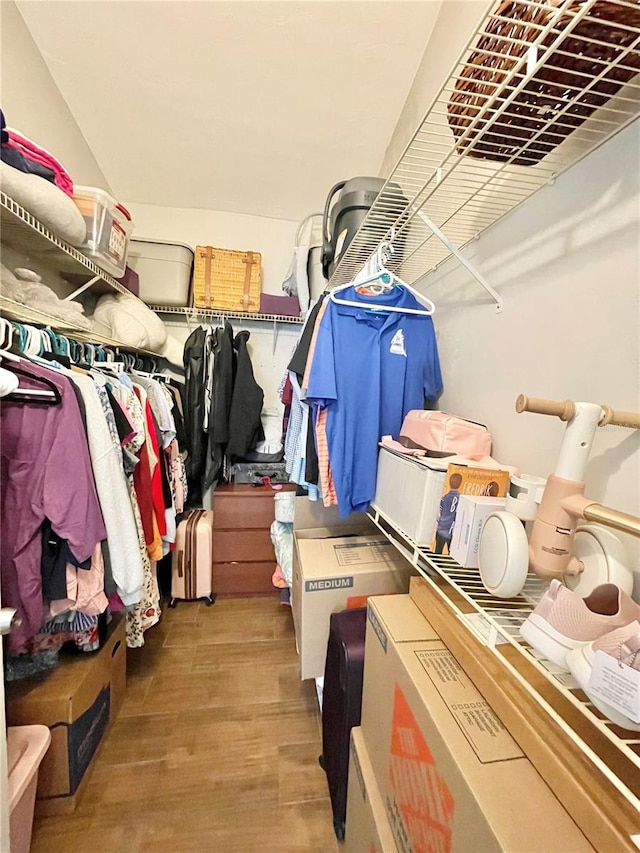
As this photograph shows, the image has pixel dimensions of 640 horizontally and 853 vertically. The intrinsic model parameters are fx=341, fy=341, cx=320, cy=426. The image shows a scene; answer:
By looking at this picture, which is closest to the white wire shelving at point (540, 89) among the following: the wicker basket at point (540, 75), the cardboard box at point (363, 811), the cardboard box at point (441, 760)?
the wicker basket at point (540, 75)

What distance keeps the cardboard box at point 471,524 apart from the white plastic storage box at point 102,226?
1623mm

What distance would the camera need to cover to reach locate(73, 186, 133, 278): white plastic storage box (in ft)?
4.45

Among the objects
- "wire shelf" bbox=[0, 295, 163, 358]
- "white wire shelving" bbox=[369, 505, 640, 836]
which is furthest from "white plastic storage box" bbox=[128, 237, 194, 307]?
"white wire shelving" bbox=[369, 505, 640, 836]

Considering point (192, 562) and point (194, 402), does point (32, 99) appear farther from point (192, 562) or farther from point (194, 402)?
point (192, 562)

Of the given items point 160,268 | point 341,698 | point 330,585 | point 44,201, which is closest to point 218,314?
point 160,268

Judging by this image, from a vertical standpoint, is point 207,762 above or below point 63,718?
below

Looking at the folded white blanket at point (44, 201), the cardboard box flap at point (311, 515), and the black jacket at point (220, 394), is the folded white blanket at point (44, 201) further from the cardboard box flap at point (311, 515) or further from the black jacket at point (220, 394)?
the cardboard box flap at point (311, 515)

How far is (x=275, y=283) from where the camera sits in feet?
8.20

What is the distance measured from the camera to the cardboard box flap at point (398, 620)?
2.41 feet

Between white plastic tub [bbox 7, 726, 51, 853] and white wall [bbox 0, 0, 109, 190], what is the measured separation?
6.60ft

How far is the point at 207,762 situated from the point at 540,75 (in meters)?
1.99

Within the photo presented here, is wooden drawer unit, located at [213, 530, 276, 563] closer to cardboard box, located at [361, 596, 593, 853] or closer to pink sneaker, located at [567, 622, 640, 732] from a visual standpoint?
cardboard box, located at [361, 596, 593, 853]

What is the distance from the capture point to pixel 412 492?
33.6 inches

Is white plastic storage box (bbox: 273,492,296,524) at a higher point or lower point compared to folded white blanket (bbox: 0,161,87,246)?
lower
